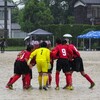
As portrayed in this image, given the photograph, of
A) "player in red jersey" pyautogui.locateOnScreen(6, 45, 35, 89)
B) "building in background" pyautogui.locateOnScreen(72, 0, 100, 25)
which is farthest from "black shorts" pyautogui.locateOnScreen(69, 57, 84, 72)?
"building in background" pyautogui.locateOnScreen(72, 0, 100, 25)


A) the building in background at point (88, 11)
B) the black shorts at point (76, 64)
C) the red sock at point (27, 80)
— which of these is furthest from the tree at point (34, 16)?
the red sock at point (27, 80)

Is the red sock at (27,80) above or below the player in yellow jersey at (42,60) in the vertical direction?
below

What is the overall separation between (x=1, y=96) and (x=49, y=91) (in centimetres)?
189

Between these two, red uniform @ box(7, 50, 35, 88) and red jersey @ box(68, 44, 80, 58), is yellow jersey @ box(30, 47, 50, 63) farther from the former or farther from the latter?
red jersey @ box(68, 44, 80, 58)

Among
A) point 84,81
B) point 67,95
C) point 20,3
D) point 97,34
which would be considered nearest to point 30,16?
point 97,34

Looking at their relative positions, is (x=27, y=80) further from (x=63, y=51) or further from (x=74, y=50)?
(x=74, y=50)

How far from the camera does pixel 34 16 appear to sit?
3221 inches

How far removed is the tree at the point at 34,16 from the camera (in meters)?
80.5

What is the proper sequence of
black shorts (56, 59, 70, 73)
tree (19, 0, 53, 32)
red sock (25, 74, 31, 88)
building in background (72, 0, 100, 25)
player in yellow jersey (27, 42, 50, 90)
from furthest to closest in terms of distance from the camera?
building in background (72, 0, 100, 25) < tree (19, 0, 53, 32) < red sock (25, 74, 31, 88) < black shorts (56, 59, 70, 73) < player in yellow jersey (27, 42, 50, 90)

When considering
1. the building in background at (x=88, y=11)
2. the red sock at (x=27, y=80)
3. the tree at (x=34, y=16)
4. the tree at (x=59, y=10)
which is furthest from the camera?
the tree at (x=59, y=10)

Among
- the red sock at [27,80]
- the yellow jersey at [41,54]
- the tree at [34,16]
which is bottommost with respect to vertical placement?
the red sock at [27,80]

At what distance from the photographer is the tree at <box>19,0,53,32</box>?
80500 millimetres

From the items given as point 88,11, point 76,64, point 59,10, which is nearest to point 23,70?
point 76,64

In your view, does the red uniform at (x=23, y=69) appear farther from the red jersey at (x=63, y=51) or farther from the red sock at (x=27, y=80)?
the red jersey at (x=63, y=51)
